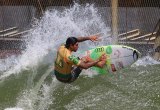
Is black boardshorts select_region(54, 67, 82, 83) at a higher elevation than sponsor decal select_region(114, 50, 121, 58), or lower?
lower

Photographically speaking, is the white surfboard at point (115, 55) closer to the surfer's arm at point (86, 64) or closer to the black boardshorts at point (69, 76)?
the black boardshorts at point (69, 76)

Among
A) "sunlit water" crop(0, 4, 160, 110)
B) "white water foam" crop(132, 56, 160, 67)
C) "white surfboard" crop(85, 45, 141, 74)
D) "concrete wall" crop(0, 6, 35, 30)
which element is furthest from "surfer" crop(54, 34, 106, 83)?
"concrete wall" crop(0, 6, 35, 30)

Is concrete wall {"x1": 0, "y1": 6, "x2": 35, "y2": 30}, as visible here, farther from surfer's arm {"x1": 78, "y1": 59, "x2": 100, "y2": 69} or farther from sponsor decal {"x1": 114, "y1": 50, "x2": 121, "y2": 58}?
surfer's arm {"x1": 78, "y1": 59, "x2": 100, "y2": 69}

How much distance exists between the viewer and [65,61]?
32.8ft

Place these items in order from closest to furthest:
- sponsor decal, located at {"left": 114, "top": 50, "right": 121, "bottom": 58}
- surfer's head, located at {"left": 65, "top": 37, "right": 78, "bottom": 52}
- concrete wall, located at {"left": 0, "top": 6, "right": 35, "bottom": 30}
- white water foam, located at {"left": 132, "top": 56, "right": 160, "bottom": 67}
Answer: surfer's head, located at {"left": 65, "top": 37, "right": 78, "bottom": 52}, sponsor decal, located at {"left": 114, "top": 50, "right": 121, "bottom": 58}, white water foam, located at {"left": 132, "top": 56, "right": 160, "bottom": 67}, concrete wall, located at {"left": 0, "top": 6, "right": 35, "bottom": 30}

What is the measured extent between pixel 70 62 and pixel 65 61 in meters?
0.13

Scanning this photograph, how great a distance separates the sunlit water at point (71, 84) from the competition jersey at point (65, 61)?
0.76 meters

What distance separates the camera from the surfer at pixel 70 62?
9789 millimetres

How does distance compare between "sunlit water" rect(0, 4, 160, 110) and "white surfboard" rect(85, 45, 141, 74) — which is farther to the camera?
"white surfboard" rect(85, 45, 141, 74)

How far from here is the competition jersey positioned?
9.75 meters

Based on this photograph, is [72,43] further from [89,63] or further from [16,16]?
[16,16]

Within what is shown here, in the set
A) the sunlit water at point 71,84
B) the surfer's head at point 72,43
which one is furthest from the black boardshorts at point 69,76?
the surfer's head at point 72,43

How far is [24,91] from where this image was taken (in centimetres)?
1106

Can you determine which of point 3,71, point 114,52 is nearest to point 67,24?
point 3,71
